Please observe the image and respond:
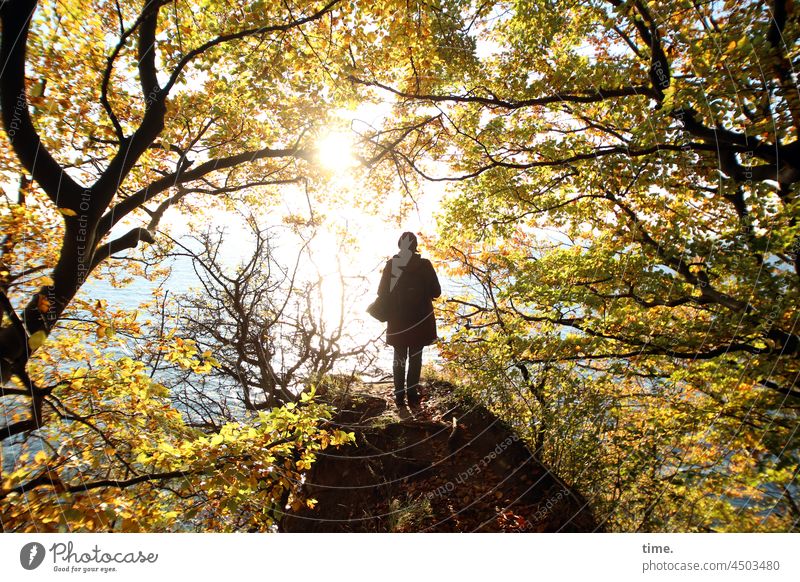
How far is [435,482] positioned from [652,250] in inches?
125

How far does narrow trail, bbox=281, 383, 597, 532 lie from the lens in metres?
2.67

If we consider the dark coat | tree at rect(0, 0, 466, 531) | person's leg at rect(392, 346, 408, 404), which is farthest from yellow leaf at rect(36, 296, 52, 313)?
person's leg at rect(392, 346, 408, 404)

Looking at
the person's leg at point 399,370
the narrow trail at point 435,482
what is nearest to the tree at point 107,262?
the narrow trail at point 435,482

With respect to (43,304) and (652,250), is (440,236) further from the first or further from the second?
(43,304)

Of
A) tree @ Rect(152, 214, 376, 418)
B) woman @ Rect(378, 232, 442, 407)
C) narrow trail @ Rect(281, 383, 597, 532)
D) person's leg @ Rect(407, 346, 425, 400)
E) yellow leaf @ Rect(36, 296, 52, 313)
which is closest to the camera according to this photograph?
yellow leaf @ Rect(36, 296, 52, 313)

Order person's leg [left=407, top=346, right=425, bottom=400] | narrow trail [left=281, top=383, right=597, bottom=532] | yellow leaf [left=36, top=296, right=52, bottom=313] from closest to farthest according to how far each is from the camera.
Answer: yellow leaf [left=36, top=296, right=52, bottom=313] < narrow trail [left=281, top=383, right=597, bottom=532] < person's leg [left=407, top=346, right=425, bottom=400]

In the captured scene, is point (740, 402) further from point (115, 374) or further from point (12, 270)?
point (12, 270)

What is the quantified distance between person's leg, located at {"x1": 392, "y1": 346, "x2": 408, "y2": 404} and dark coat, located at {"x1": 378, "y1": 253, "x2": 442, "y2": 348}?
0.17m

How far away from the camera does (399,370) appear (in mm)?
3961

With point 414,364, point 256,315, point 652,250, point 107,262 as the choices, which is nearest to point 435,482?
point 414,364

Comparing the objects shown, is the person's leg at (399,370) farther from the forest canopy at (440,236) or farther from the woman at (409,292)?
the forest canopy at (440,236)

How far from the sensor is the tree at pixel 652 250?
2.07m

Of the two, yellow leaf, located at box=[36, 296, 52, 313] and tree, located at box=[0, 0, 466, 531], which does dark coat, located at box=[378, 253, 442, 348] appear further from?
yellow leaf, located at box=[36, 296, 52, 313]
